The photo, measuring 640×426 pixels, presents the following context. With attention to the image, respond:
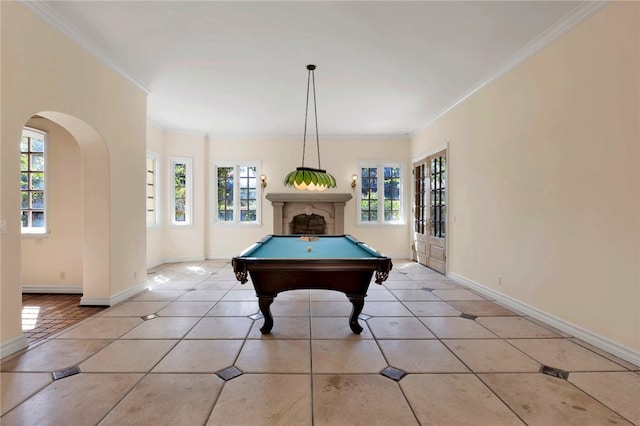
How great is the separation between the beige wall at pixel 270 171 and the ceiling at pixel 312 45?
202cm

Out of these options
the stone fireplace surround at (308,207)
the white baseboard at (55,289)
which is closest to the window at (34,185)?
the white baseboard at (55,289)

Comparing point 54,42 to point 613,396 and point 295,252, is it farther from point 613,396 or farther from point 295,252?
point 613,396

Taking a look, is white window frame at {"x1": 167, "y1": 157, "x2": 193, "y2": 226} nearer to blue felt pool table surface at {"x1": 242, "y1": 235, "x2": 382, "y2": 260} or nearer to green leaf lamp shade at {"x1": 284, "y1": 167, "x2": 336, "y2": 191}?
blue felt pool table surface at {"x1": 242, "y1": 235, "x2": 382, "y2": 260}

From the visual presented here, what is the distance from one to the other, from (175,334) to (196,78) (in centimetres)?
346

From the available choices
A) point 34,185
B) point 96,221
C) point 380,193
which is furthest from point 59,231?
point 380,193

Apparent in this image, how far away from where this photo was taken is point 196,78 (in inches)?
176

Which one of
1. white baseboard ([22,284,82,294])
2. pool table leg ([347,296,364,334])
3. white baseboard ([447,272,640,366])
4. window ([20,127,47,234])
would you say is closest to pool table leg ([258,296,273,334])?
pool table leg ([347,296,364,334])

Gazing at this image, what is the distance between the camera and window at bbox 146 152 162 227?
267 inches

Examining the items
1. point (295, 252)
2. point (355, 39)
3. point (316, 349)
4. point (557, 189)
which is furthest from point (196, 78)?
point (557, 189)

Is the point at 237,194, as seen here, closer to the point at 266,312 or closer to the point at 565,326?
the point at 266,312

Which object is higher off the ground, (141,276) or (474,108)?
(474,108)

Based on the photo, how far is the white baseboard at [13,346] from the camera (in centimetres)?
260

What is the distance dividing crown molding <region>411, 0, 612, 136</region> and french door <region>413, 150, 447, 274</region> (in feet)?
5.73

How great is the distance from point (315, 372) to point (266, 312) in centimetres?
91
